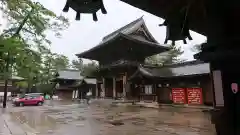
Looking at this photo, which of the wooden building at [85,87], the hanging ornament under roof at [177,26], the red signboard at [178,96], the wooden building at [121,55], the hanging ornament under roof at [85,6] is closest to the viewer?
the hanging ornament under roof at [85,6]

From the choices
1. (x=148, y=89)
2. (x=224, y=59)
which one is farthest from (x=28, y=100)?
(x=224, y=59)

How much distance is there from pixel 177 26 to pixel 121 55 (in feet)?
82.5

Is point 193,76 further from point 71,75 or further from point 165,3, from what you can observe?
point 71,75

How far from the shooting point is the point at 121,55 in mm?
29766

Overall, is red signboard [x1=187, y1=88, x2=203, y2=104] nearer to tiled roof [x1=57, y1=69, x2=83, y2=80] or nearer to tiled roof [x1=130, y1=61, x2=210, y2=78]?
tiled roof [x1=130, y1=61, x2=210, y2=78]

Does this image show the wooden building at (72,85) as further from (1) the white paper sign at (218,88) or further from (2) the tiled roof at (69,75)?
(1) the white paper sign at (218,88)

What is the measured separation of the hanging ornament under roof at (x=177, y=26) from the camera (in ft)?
14.5

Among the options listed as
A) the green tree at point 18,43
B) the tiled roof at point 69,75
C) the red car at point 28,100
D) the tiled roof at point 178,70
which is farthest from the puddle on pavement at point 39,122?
the tiled roof at point 69,75

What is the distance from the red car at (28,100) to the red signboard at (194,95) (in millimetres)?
21965

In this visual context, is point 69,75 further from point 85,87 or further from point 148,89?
point 148,89

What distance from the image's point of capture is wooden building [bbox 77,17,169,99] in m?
27.8

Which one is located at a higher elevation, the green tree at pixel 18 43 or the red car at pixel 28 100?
the green tree at pixel 18 43

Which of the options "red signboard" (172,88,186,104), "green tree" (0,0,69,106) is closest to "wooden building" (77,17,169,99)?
"red signboard" (172,88,186,104)

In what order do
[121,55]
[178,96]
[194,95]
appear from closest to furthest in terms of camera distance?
1. [194,95]
2. [178,96]
3. [121,55]
